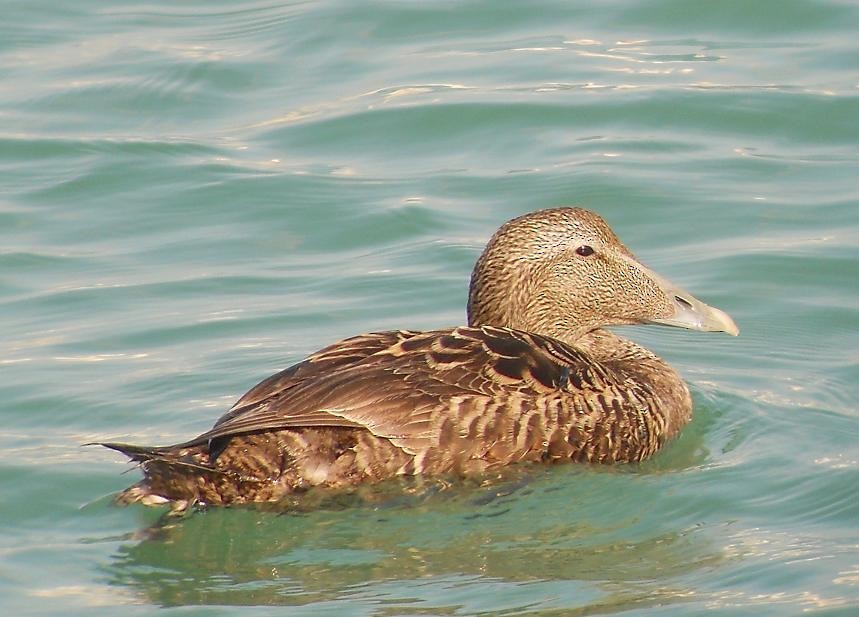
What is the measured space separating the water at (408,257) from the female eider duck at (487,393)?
5.4 inches

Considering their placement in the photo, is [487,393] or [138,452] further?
[487,393]

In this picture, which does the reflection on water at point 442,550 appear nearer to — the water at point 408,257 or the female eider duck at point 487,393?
the water at point 408,257

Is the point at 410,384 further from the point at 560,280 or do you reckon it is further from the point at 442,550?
the point at 560,280

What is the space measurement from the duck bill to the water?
0.39m

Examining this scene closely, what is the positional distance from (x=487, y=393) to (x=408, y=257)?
3.06 meters

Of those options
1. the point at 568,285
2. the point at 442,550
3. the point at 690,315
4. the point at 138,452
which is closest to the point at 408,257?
the point at 568,285

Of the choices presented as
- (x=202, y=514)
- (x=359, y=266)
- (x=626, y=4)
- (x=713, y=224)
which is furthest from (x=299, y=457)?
(x=626, y=4)

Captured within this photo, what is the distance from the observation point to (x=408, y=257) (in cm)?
1012

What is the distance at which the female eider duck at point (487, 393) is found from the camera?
266 inches

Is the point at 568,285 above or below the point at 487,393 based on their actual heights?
above

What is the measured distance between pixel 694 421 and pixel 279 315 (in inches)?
90.7

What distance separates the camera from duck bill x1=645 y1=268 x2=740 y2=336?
816 centimetres

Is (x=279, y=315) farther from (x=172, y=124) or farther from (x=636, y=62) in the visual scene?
(x=636, y=62)

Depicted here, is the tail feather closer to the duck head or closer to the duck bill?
the duck head
